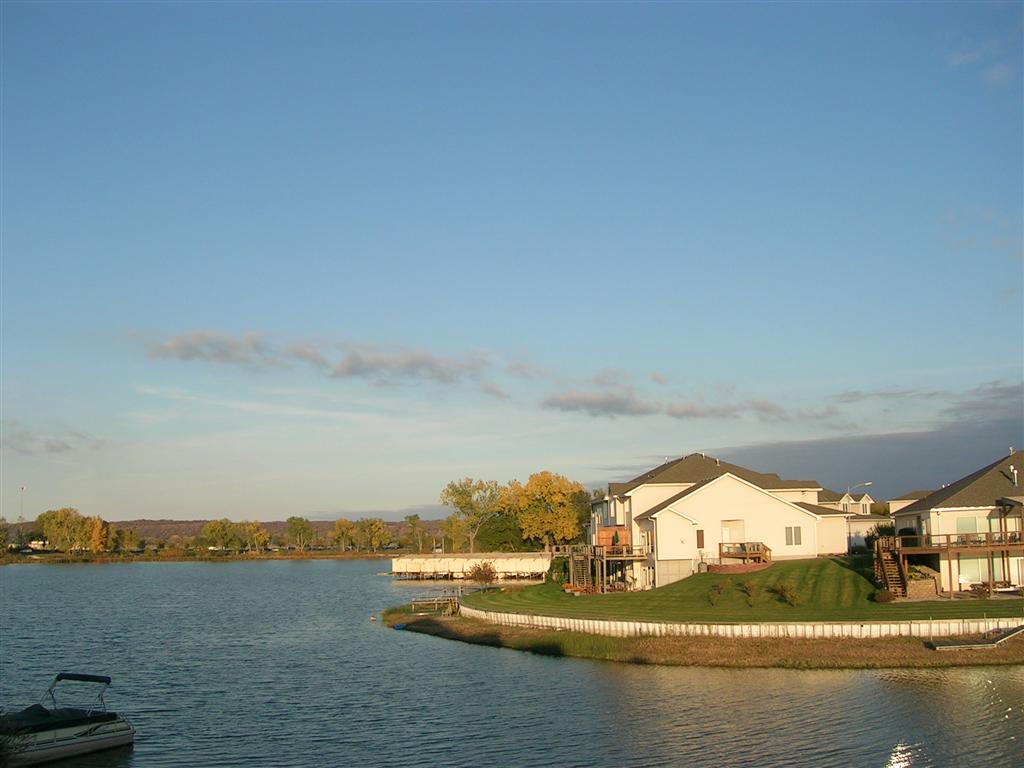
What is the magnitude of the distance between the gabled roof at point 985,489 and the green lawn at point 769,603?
21.6ft

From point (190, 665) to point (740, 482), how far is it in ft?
134

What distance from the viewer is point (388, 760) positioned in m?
32.7

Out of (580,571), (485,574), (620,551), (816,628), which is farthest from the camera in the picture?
(485,574)

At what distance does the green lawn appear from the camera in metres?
51.7

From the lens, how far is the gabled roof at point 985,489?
61.8 metres

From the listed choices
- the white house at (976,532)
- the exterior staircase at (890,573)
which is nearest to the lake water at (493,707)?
the exterior staircase at (890,573)

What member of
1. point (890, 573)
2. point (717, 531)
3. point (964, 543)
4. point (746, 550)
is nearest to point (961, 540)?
point (964, 543)

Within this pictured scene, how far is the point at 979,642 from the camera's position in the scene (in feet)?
149

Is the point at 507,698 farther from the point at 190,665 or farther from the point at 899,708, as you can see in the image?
the point at 190,665

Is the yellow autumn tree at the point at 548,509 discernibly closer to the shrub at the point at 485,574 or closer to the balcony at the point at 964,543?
the shrub at the point at 485,574

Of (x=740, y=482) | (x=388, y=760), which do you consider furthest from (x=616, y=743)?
(x=740, y=482)

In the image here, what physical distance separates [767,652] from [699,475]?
40606mm

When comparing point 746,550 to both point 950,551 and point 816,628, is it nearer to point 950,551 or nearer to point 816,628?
point 950,551

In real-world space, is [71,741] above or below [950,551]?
below
